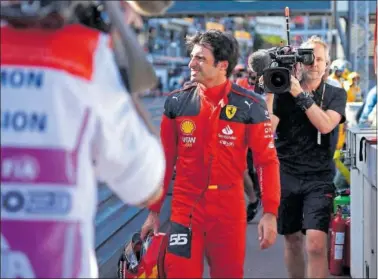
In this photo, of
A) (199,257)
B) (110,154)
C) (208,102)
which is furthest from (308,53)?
(110,154)

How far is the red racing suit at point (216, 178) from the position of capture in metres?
4.68

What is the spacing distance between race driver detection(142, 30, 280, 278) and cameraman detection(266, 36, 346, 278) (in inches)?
45.9

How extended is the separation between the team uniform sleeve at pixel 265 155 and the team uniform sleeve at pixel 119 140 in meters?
2.40

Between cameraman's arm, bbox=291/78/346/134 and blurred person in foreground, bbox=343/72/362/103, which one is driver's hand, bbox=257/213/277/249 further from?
blurred person in foreground, bbox=343/72/362/103

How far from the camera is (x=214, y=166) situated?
184 inches

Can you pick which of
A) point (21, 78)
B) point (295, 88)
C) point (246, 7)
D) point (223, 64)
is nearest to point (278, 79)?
point (295, 88)

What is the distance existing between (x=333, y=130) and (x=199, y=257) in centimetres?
187

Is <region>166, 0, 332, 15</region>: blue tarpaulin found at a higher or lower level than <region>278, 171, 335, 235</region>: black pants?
higher

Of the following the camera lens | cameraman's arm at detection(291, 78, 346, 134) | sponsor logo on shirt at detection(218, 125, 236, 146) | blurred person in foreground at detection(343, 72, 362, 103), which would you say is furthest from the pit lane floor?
blurred person in foreground at detection(343, 72, 362, 103)

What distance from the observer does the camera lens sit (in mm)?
5484

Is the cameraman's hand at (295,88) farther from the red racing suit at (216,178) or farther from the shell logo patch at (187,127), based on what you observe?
the shell logo patch at (187,127)

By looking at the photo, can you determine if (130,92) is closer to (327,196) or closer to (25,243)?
(25,243)

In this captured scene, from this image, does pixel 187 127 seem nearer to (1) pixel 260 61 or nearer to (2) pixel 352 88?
(1) pixel 260 61

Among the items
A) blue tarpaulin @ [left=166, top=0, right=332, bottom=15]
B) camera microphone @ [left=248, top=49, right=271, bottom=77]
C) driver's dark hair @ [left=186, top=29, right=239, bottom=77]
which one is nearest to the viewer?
driver's dark hair @ [left=186, top=29, right=239, bottom=77]
